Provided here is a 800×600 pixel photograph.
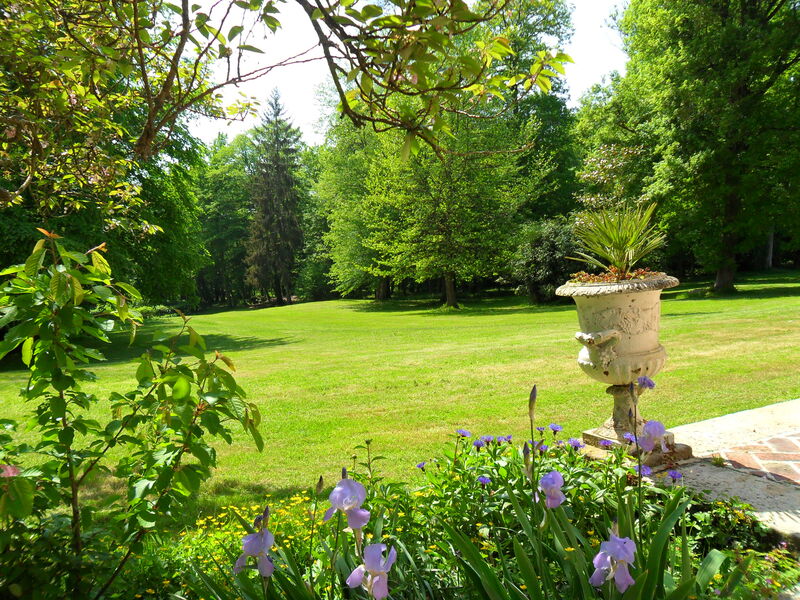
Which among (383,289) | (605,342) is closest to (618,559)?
(605,342)

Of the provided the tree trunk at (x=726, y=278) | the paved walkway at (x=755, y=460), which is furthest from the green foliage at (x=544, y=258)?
the paved walkway at (x=755, y=460)

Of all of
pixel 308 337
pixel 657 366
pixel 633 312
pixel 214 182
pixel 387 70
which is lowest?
pixel 308 337

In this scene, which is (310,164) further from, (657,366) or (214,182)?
(657,366)

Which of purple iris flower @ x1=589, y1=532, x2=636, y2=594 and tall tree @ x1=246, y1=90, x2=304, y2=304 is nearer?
purple iris flower @ x1=589, y1=532, x2=636, y2=594

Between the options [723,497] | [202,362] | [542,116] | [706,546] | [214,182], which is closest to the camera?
[202,362]

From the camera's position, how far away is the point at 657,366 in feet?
12.8

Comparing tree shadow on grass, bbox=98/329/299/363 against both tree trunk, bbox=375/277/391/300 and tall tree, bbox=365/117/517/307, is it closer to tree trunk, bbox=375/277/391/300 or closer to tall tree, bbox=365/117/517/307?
tall tree, bbox=365/117/517/307

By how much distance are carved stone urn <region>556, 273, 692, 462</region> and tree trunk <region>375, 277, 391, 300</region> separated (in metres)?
27.6

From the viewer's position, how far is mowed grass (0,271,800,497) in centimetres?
509

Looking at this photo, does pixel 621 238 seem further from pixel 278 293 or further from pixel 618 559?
pixel 278 293

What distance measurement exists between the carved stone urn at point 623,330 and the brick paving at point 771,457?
0.73 meters

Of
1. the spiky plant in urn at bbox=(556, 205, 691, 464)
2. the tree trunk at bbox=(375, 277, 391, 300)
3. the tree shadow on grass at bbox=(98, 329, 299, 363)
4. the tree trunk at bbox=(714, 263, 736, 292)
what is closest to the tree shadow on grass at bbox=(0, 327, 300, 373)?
the tree shadow on grass at bbox=(98, 329, 299, 363)

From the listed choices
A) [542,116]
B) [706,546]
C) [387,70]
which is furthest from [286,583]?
[542,116]

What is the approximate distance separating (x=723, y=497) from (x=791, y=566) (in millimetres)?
569
